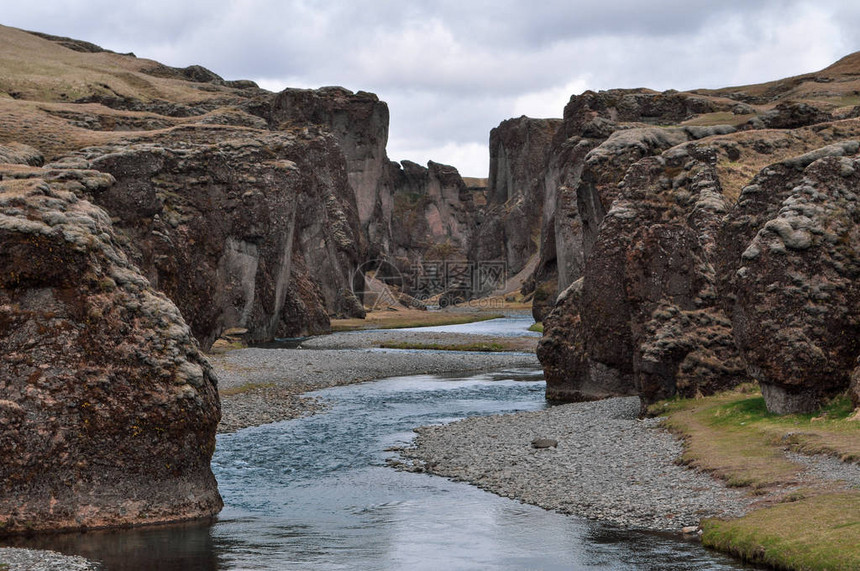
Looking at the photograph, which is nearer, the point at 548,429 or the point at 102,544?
the point at 102,544

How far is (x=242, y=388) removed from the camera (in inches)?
2095

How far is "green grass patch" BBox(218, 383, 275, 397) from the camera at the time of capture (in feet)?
165

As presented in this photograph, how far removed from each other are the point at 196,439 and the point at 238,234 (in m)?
A: 66.8

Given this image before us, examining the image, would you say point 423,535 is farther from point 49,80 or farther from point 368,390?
point 49,80

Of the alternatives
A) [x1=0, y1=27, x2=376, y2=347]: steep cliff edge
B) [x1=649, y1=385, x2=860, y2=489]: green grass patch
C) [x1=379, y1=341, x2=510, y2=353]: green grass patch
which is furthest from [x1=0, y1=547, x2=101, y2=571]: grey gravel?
[x1=379, y1=341, x2=510, y2=353]: green grass patch

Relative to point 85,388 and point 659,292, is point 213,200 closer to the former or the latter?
point 659,292

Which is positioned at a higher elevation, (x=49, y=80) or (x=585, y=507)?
(x=49, y=80)

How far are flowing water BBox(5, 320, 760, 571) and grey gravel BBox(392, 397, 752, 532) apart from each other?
105cm

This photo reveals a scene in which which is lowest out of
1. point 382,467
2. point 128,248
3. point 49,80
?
point 382,467

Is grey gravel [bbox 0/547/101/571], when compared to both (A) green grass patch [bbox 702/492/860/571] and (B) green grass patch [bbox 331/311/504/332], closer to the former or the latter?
(A) green grass patch [bbox 702/492/860/571]

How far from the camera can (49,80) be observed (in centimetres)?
15700

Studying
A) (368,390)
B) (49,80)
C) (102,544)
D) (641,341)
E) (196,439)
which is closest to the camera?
(102,544)

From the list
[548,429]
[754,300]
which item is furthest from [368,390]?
[754,300]

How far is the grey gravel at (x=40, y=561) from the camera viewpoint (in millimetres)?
17734
